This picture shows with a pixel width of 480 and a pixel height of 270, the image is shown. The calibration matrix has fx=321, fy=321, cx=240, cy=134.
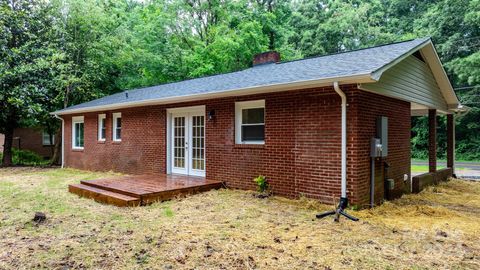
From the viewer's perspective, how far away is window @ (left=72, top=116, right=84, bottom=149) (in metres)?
13.6

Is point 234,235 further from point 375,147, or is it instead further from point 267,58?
point 267,58

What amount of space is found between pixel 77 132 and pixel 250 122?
31.3ft

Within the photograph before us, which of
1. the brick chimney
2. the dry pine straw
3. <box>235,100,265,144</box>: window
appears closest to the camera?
the dry pine straw

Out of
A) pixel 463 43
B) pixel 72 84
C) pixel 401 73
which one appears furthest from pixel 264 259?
pixel 463 43

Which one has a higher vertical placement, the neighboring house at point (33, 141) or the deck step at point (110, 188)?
the neighboring house at point (33, 141)

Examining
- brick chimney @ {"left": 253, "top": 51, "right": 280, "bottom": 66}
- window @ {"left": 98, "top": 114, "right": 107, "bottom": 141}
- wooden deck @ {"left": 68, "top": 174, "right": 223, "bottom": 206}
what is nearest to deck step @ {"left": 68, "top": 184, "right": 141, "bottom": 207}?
wooden deck @ {"left": 68, "top": 174, "right": 223, "bottom": 206}

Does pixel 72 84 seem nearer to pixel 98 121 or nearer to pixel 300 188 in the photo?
pixel 98 121

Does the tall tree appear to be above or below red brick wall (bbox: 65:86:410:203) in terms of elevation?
above

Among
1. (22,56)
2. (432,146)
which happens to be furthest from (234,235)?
(22,56)

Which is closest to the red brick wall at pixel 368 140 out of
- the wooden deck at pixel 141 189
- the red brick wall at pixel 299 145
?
the red brick wall at pixel 299 145

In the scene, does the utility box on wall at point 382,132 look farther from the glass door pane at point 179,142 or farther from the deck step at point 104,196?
the glass door pane at point 179,142

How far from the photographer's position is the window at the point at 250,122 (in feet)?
24.8

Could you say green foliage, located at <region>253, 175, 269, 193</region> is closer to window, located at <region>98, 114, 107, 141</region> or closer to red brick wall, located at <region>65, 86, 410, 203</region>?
red brick wall, located at <region>65, 86, 410, 203</region>

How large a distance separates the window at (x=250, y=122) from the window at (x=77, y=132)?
28.6 feet
